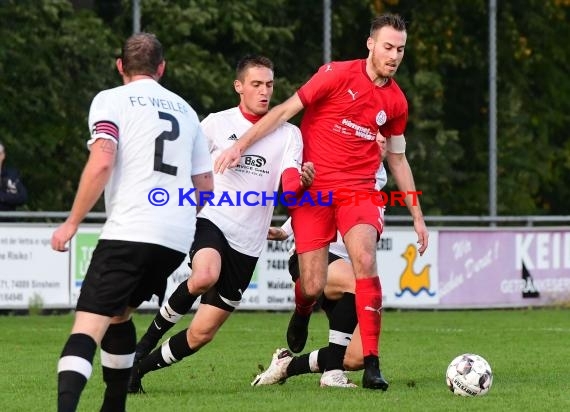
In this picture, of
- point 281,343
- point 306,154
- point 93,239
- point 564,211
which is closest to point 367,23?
point 564,211

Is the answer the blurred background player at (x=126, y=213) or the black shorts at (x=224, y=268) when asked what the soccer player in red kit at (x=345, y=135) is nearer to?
the black shorts at (x=224, y=268)

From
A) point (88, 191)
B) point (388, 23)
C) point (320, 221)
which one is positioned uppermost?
point (388, 23)

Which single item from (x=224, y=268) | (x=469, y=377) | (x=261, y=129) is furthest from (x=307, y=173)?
(x=469, y=377)

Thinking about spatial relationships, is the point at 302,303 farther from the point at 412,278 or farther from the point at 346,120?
the point at 412,278

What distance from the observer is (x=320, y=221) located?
941cm

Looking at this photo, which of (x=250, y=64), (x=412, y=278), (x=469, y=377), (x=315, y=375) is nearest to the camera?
(x=469, y=377)

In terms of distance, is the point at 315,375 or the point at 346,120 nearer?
the point at 346,120

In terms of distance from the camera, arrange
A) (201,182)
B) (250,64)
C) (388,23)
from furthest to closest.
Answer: (250,64) < (388,23) < (201,182)

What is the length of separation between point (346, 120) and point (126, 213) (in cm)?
276

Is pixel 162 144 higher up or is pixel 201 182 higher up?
pixel 162 144

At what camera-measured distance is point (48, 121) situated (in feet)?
64.2

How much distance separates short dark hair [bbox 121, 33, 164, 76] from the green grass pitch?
1.97 m

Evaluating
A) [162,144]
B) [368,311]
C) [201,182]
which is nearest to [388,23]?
[368,311]

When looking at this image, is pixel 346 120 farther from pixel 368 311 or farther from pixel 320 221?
pixel 368 311
